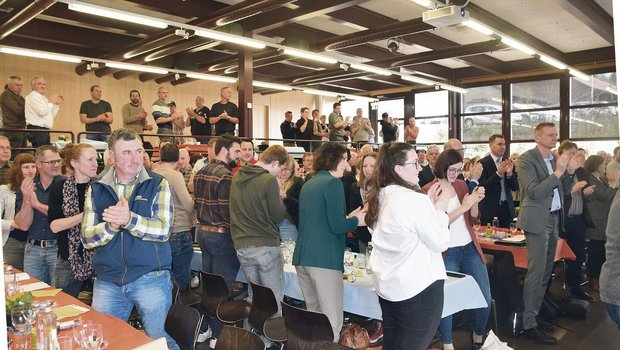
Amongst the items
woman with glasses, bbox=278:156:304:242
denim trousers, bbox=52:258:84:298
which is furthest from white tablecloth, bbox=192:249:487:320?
denim trousers, bbox=52:258:84:298

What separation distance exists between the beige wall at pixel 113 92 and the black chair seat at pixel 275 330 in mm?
12787

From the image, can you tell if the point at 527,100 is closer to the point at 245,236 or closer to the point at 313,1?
the point at 313,1

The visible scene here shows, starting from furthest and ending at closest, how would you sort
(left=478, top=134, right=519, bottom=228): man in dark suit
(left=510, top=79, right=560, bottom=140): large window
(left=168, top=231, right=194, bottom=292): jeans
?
(left=510, top=79, right=560, bottom=140): large window < (left=478, top=134, right=519, bottom=228): man in dark suit < (left=168, top=231, right=194, bottom=292): jeans

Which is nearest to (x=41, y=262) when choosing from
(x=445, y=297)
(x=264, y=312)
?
(x=264, y=312)

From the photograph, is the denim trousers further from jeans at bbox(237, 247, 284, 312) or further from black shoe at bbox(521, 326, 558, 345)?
black shoe at bbox(521, 326, 558, 345)

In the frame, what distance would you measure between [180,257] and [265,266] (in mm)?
1094

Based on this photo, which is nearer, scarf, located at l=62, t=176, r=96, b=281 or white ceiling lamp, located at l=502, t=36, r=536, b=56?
scarf, located at l=62, t=176, r=96, b=281

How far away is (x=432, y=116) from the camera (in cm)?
1672

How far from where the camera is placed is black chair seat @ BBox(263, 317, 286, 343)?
3.06m

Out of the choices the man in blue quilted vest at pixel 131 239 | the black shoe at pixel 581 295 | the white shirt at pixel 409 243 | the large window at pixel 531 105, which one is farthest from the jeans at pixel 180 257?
the large window at pixel 531 105

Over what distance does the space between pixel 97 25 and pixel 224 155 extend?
8.29 meters

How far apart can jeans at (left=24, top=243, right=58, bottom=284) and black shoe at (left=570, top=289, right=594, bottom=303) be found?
17.1 ft

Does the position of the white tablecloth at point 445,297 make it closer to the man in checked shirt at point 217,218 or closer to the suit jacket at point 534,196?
the suit jacket at point 534,196

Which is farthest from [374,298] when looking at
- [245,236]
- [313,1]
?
[313,1]
